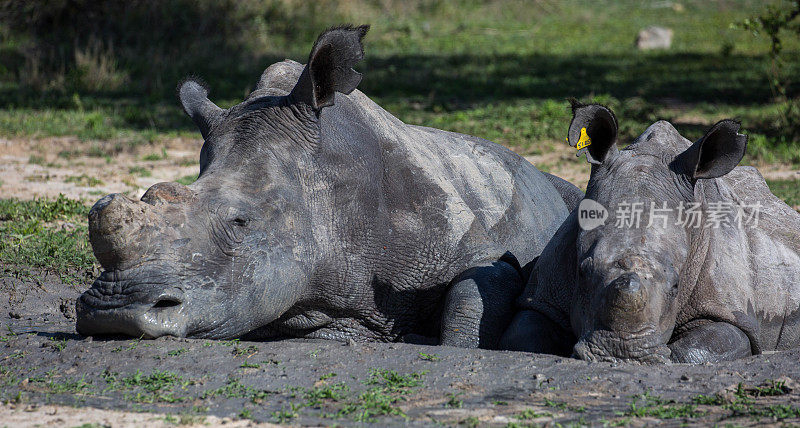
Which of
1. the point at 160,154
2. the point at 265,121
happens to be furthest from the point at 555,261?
the point at 160,154

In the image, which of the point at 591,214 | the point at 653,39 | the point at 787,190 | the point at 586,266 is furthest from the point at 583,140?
the point at 653,39

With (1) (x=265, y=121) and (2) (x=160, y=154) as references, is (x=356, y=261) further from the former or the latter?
(2) (x=160, y=154)

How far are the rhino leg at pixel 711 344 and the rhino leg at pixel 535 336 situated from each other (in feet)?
2.08

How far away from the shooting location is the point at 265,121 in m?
5.64

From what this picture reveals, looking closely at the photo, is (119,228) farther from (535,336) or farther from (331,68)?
(535,336)

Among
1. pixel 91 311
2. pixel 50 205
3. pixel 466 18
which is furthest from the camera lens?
pixel 466 18

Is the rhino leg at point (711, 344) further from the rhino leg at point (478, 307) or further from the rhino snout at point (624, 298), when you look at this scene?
the rhino leg at point (478, 307)

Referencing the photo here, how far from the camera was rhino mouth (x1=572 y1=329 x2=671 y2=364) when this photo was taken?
4.95 m

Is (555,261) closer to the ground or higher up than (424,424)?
higher up

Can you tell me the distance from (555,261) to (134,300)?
2.48 m

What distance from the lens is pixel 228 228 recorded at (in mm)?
5156

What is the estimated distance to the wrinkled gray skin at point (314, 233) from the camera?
16.1 ft

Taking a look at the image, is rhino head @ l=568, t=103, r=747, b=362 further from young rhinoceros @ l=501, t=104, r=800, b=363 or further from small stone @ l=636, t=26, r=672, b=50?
small stone @ l=636, t=26, r=672, b=50

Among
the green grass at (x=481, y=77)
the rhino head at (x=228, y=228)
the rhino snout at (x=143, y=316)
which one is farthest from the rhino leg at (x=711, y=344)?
the green grass at (x=481, y=77)
